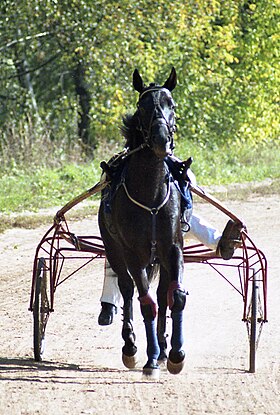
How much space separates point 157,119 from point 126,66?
1298 cm

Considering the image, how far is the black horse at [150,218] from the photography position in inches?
241

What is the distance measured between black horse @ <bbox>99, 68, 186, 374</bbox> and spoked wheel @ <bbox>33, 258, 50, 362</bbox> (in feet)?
2.05

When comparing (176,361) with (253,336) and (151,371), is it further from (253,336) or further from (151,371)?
(253,336)

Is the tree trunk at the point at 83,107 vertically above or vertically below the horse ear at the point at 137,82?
above

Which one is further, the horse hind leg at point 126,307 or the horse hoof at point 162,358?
the horse hoof at point 162,358

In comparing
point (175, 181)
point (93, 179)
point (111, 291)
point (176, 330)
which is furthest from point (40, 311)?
point (93, 179)

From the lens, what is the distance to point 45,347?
283 inches

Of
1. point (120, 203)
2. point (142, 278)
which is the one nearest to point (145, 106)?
point (120, 203)

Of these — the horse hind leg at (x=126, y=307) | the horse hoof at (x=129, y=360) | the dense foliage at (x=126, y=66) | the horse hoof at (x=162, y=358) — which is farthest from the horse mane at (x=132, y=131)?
the dense foliage at (x=126, y=66)

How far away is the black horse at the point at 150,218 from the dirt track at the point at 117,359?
0.89 feet

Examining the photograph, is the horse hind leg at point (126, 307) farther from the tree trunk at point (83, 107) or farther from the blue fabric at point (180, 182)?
the tree trunk at point (83, 107)

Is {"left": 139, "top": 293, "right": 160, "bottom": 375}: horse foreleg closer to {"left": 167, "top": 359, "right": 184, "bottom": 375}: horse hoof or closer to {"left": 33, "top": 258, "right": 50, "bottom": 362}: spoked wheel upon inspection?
{"left": 167, "top": 359, "right": 184, "bottom": 375}: horse hoof

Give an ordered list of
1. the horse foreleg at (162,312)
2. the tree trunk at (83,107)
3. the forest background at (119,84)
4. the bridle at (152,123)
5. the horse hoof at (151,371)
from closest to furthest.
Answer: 1. the bridle at (152,123)
2. the horse hoof at (151,371)
3. the horse foreleg at (162,312)
4. the forest background at (119,84)
5. the tree trunk at (83,107)

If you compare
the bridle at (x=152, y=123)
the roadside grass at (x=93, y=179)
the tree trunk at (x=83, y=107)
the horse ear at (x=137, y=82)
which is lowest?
the bridle at (x=152, y=123)
